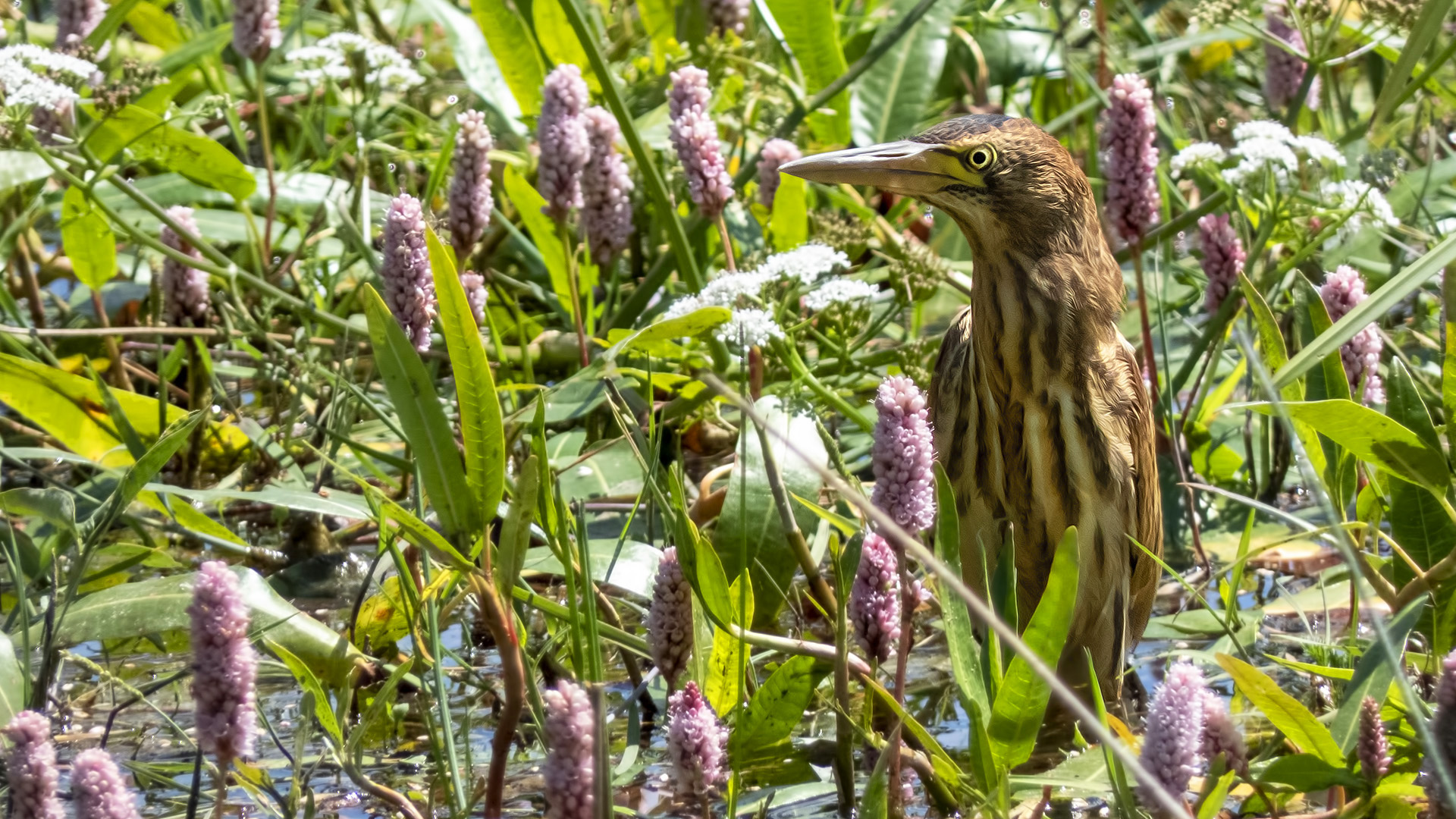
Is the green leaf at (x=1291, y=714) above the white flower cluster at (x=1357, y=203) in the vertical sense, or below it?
below

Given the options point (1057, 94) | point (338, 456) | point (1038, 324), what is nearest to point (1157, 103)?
point (1057, 94)

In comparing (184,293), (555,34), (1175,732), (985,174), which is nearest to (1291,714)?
(1175,732)

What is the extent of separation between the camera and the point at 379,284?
350 centimetres

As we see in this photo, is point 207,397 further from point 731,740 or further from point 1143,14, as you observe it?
point 1143,14

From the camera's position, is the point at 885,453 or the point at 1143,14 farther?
the point at 1143,14

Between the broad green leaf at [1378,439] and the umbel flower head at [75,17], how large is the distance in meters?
2.66

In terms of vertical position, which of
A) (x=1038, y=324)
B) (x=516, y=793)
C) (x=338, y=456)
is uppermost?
(x=1038, y=324)

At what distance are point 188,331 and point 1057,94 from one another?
2.82 meters

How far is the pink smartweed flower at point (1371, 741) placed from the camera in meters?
2.01

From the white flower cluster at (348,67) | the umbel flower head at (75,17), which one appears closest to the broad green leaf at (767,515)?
the white flower cluster at (348,67)

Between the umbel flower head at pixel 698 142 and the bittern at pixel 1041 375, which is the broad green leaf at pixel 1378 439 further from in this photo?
the umbel flower head at pixel 698 142

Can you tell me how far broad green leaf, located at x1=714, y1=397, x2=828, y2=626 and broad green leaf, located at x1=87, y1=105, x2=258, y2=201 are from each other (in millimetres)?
1527

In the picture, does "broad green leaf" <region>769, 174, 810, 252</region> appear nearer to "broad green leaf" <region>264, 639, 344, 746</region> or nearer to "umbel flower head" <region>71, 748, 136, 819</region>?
"broad green leaf" <region>264, 639, 344, 746</region>

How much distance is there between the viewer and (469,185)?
272cm
